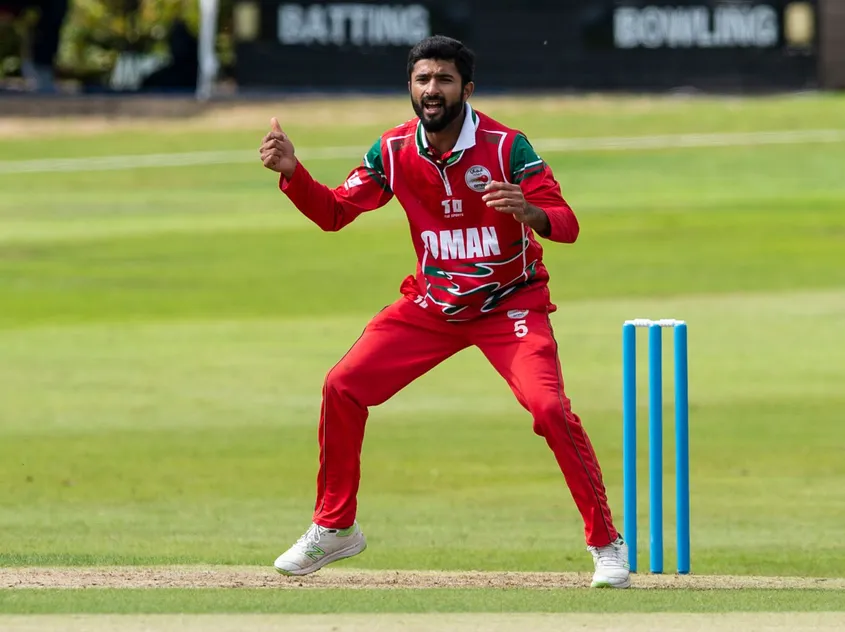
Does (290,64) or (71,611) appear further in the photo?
(290,64)

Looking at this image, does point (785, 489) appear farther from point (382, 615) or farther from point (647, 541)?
point (382, 615)

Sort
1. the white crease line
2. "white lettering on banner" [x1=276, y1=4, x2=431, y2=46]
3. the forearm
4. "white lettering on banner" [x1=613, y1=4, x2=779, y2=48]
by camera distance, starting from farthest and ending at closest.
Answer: "white lettering on banner" [x1=276, y1=4, x2=431, y2=46] < "white lettering on banner" [x1=613, y1=4, x2=779, y2=48] < the white crease line < the forearm

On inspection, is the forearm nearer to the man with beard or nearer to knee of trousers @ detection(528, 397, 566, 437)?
the man with beard

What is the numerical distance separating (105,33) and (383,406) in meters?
35.1

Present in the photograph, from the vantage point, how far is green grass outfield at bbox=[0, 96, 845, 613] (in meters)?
8.59

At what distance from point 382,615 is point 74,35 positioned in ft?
136

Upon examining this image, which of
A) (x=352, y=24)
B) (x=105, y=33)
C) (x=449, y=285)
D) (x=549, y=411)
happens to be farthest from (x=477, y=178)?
(x=105, y=33)

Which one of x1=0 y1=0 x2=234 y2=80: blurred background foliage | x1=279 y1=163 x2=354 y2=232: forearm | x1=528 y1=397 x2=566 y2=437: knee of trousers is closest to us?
x1=528 y1=397 x2=566 y2=437: knee of trousers

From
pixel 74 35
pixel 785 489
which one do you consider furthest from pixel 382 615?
pixel 74 35

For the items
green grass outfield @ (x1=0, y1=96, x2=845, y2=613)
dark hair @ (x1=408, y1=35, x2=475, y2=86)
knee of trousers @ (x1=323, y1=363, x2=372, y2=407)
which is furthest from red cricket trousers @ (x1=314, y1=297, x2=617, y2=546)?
dark hair @ (x1=408, y1=35, x2=475, y2=86)

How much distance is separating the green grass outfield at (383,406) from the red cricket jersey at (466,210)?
117 cm

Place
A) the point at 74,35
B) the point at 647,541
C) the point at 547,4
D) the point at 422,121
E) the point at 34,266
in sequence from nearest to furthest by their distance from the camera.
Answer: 1. the point at 422,121
2. the point at 647,541
3. the point at 34,266
4. the point at 547,4
5. the point at 74,35

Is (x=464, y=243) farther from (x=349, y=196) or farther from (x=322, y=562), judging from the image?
(x=322, y=562)

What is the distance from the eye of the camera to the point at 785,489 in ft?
33.8
